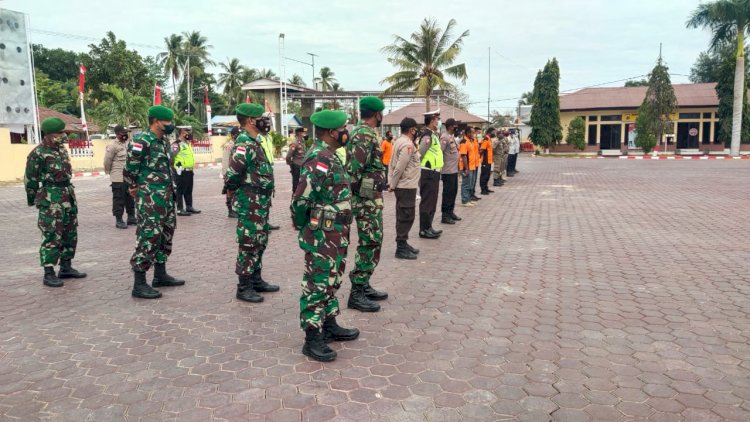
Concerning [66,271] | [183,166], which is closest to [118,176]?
[183,166]

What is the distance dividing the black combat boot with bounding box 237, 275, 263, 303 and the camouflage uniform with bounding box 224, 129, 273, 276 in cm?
12

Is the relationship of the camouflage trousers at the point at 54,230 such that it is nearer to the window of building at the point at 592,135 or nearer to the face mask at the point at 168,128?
the face mask at the point at 168,128

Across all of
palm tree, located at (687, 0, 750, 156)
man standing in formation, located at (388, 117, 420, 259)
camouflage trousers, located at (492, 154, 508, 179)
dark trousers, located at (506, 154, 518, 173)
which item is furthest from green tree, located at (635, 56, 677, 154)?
man standing in formation, located at (388, 117, 420, 259)

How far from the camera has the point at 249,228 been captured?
16.0 ft

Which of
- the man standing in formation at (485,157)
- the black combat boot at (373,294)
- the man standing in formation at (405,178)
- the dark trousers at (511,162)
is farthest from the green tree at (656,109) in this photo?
the black combat boot at (373,294)

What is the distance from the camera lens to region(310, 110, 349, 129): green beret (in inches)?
150

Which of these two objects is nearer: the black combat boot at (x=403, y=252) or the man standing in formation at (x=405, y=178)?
the man standing in formation at (x=405, y=178)

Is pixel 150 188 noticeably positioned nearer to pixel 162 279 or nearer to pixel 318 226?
pixel 162 279

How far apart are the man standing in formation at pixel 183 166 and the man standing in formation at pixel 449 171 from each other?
4789mm

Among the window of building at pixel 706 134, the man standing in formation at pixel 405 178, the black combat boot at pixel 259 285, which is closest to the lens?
the black combat boot at pixel 259 285

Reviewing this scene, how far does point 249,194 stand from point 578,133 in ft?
122

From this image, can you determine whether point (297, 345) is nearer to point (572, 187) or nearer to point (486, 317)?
point (486, 317)

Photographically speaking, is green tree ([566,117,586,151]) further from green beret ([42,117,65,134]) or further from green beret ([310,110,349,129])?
green beret ([310,110,349,129])

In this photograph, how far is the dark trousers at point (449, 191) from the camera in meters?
9.24
